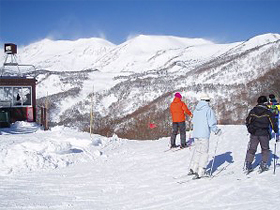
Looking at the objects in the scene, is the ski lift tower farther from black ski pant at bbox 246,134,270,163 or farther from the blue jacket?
black ski pant at bbox 246,134,270,163

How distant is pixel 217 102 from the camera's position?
237 ft

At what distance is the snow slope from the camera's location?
5445 millimetres

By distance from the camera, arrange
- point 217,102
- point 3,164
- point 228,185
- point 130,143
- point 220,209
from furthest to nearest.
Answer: point 217,102, point 130,143, point 3,164, point 228,185, point 220,209

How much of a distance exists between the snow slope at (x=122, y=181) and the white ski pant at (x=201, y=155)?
0.24 m

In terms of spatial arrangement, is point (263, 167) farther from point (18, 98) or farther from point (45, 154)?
point (18, 98)

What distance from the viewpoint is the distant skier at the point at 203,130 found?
6.74m

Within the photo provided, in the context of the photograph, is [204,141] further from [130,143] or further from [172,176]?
[130,143]

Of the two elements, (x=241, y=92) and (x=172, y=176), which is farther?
(x=241, y=92)

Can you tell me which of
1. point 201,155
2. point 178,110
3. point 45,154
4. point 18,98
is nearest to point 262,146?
point 201,155

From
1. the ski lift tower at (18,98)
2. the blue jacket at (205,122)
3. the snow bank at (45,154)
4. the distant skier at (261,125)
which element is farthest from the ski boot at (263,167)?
the ski lift tower at (18,98)

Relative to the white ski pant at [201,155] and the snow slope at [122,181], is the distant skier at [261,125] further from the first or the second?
the white ski pant at [201,155]

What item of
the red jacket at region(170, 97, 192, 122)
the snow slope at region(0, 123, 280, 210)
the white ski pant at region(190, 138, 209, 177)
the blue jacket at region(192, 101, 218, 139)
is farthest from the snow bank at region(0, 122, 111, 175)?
the blue jacket at region(192, 101, 218, 139)

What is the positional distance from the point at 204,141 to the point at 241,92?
7325cm

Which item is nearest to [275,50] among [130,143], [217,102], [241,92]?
[241,92]
